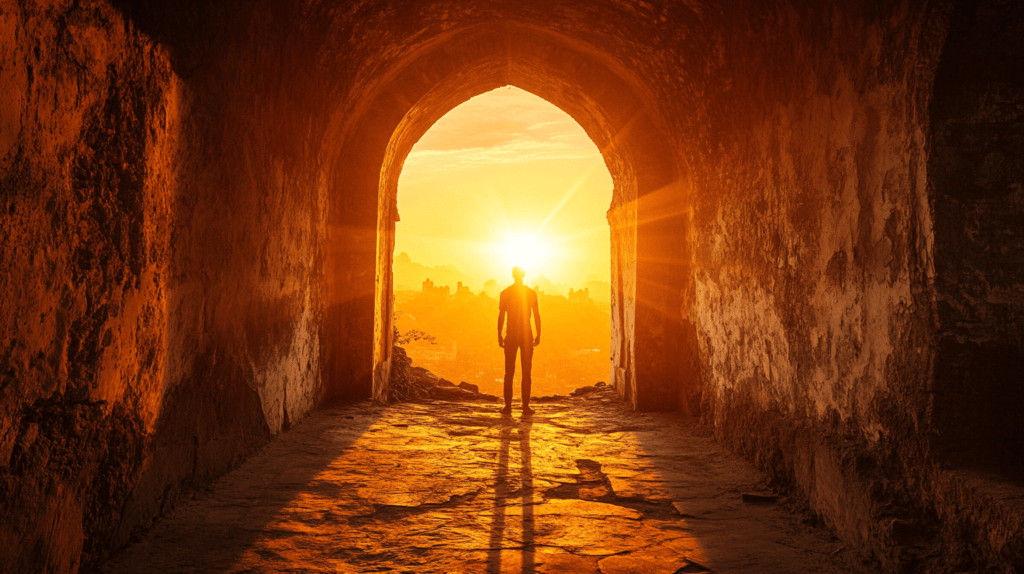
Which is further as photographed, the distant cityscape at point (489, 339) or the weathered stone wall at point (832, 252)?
the distant cityscape at point (489, 339)

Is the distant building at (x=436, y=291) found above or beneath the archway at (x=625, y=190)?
above

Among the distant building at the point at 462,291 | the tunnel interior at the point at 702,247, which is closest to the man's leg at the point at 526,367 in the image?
the tunnel interior at the point at 702,247

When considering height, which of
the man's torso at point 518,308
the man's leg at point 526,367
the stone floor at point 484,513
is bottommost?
the stone floor at point 484,513

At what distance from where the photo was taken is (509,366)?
6.63 metres

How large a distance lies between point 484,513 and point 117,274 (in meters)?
2.03

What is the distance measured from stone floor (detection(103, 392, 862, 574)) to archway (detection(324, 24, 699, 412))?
55.6 inches

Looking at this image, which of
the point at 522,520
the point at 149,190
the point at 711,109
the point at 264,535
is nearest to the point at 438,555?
the point at 522,520

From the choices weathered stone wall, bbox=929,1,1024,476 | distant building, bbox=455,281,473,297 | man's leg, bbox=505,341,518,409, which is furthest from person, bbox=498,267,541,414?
distant building, bbox=455,281,473,297

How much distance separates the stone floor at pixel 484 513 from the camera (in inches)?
105

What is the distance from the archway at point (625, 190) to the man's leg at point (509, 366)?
124 cm

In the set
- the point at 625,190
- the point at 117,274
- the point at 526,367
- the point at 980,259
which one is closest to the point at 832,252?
the point at 980,259

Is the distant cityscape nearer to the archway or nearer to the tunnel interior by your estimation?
the archway

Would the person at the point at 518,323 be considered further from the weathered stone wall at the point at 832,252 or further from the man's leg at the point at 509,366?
the weathered stone wall at the point at 832,252

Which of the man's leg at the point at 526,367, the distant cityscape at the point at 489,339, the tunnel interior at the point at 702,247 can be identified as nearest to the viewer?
the tunnel interior at the point at 702,247
